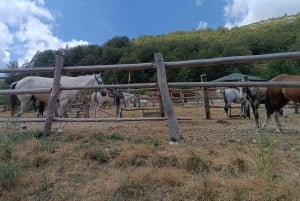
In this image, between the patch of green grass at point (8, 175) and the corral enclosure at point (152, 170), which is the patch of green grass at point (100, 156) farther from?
the patch of green grass at point (8, 175)

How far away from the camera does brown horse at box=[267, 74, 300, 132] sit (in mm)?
6988

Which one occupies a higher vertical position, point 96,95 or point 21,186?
point 96,95

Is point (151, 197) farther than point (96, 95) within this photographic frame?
No

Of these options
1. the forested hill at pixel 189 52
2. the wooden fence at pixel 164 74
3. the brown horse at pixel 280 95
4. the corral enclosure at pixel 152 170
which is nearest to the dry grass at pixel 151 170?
the corral enclosure at pixel 152 170

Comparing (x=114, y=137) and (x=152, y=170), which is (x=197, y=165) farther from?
(x=114, y=137)

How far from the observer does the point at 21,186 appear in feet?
12.1

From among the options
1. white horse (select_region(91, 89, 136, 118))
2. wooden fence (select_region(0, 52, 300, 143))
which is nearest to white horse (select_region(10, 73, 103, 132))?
wooden fence (select_region(0, 52, 300, 143))

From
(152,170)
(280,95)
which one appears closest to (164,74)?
(152,170)

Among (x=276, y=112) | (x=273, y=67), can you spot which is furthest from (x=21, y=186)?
(x=273, y=67)

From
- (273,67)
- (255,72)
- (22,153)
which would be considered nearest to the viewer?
(22,153)

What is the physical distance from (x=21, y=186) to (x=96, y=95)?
11153 mm

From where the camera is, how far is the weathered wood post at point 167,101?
4.91 meters

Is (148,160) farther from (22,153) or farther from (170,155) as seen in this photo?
(22,153)

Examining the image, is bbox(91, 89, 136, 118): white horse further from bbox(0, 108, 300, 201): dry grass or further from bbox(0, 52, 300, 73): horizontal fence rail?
bbox(0, 108, 300, 201): dry grass
